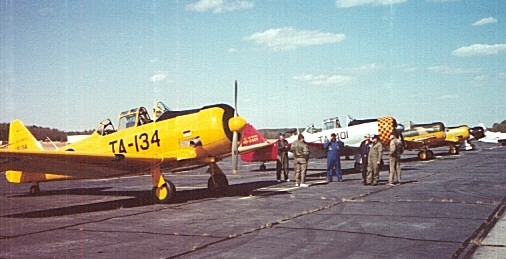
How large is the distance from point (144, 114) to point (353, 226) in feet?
23.1

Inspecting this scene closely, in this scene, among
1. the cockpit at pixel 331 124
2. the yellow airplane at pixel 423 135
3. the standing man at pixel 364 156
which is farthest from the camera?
the yellow airplane at pixel 423 135

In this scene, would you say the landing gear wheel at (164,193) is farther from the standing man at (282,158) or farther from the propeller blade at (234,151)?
the standing man at (282,158)

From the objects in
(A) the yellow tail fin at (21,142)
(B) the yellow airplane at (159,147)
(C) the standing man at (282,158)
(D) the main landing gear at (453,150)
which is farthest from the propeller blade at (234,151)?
(D) the main landing gear at (453,150)

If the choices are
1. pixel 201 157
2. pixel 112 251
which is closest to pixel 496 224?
pixel 112 251

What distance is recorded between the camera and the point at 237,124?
11484 millimetres

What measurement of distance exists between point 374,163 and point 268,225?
8.17 meters

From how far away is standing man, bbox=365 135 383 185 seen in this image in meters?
15.2

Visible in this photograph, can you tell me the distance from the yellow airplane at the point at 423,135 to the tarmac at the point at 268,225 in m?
18.0

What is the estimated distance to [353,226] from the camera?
7762mm

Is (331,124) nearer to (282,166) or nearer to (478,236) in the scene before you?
(282,166)

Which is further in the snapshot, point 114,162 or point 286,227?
point 114,162

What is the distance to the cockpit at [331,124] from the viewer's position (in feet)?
78.9

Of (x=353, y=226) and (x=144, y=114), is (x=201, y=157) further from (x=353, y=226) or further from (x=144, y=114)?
(x=353, y=226)

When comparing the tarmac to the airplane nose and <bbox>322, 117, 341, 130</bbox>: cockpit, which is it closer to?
the airplane nose
